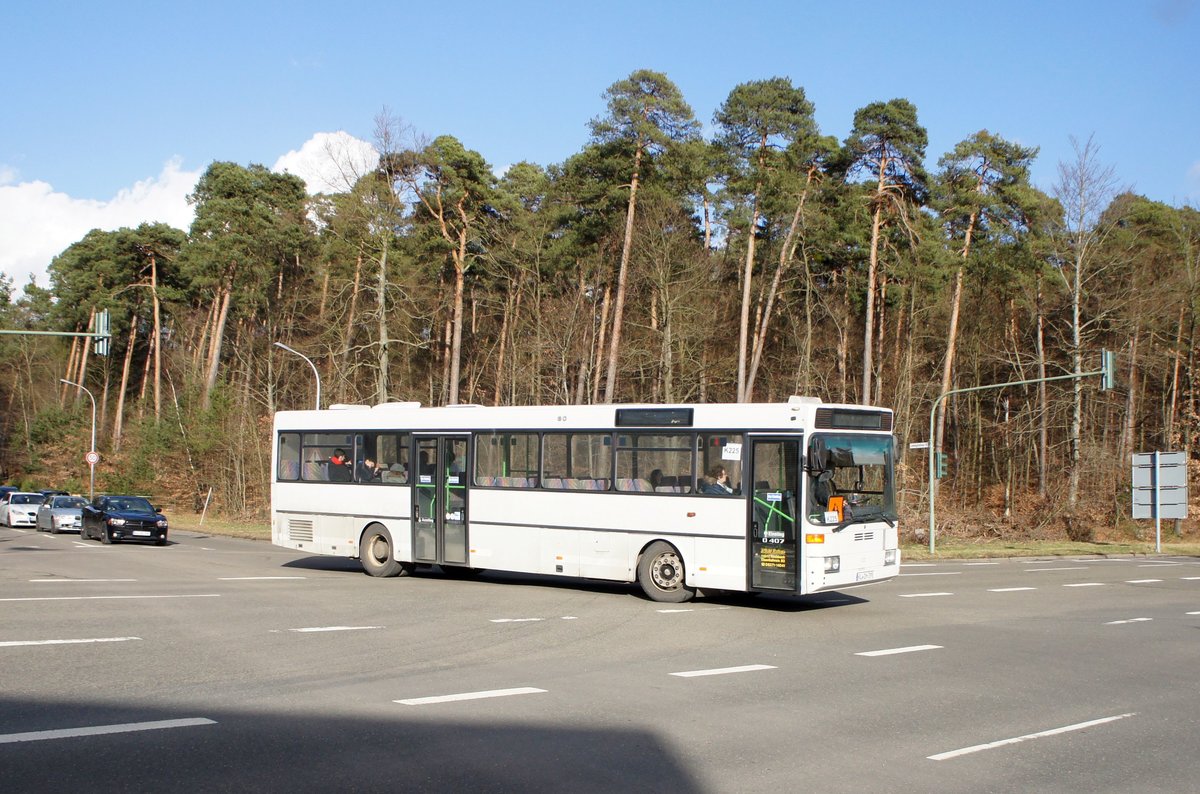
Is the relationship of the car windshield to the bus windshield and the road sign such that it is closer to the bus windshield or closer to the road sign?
the bus windshield

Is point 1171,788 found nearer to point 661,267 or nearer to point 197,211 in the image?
point 661,267

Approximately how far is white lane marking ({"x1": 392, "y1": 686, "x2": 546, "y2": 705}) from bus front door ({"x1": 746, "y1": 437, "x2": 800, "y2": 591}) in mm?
6677

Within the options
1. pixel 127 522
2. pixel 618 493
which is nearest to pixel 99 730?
pixel 618 493

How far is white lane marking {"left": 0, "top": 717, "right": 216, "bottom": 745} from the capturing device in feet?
23.1

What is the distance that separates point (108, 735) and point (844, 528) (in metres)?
10.7

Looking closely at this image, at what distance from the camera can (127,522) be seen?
109 ft

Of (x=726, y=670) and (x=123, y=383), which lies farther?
(x=123, y=383)

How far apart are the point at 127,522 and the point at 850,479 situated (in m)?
25.6

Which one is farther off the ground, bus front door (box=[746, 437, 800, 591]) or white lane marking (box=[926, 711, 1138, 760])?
bus front door (box=[746, 437, 800, 591])

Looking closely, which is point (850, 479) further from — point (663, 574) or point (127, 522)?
point (127, 522)

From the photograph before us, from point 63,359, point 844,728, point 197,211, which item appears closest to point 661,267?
point 197,211

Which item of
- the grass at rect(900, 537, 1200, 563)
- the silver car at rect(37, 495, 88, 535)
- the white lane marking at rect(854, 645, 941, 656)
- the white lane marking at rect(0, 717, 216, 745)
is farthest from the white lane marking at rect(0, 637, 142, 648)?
the silver car at rect(37, 495, 88, 535)

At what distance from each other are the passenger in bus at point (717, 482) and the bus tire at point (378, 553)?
23.2ft

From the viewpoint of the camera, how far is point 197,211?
5531 centimetres
